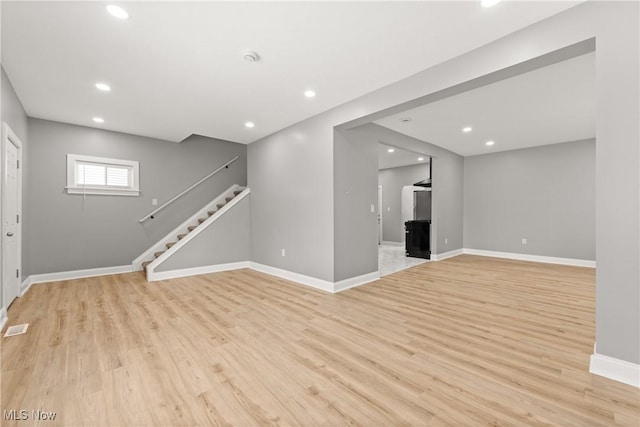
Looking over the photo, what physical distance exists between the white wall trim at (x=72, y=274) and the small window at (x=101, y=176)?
1.47 meters

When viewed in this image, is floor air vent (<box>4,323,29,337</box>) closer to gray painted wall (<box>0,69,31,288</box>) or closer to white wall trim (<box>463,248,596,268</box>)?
gray painted wall (<box>0,69,31,288</box>)

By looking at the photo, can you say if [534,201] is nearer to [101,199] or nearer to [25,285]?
[101,199]

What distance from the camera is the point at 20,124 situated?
3.87 m

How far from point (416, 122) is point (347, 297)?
3.28 meters

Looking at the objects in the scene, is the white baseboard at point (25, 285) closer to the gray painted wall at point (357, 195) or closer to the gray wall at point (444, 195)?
the gray painted wall at point (357, 195)

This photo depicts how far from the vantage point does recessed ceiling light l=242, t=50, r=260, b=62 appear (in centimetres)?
263

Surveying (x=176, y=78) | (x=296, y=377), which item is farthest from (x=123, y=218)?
(x=296, y=377)

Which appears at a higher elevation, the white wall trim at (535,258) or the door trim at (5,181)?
the door trim at (5,181)

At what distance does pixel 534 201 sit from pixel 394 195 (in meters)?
3.99

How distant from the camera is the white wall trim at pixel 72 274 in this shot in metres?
4.44

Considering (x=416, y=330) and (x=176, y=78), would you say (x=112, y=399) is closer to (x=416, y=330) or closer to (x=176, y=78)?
(x=416, y=330)

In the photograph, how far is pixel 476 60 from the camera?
254 centimetres

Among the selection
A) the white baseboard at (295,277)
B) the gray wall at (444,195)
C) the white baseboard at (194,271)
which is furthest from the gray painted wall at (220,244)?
the gray wall at (444,195)

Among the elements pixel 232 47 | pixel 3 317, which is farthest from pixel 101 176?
pixel 232 47
